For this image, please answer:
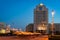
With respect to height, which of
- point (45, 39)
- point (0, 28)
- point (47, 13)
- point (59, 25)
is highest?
point (47, 13)

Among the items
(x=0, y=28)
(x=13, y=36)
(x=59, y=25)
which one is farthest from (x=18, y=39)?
(x=59, y=25)

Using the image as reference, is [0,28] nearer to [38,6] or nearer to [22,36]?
[22,36]

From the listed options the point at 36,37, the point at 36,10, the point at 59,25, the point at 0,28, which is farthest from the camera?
the point at 36,10

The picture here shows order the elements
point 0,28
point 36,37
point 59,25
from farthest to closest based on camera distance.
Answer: point 59,25
point 0,28
point 36,37

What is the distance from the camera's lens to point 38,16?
99.2m

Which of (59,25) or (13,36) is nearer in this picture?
(13,36)

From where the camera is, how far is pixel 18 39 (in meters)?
7.42

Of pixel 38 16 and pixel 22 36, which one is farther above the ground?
pixel 38 16

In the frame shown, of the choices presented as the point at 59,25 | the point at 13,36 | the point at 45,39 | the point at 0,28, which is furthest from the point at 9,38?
the point at 59,25

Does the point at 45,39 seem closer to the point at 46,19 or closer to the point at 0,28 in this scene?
the point at 0,28

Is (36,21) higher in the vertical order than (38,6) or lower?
lower

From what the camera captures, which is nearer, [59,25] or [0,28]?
[0,28]

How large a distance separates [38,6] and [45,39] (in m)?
82.2

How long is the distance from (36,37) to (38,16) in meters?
91.3
